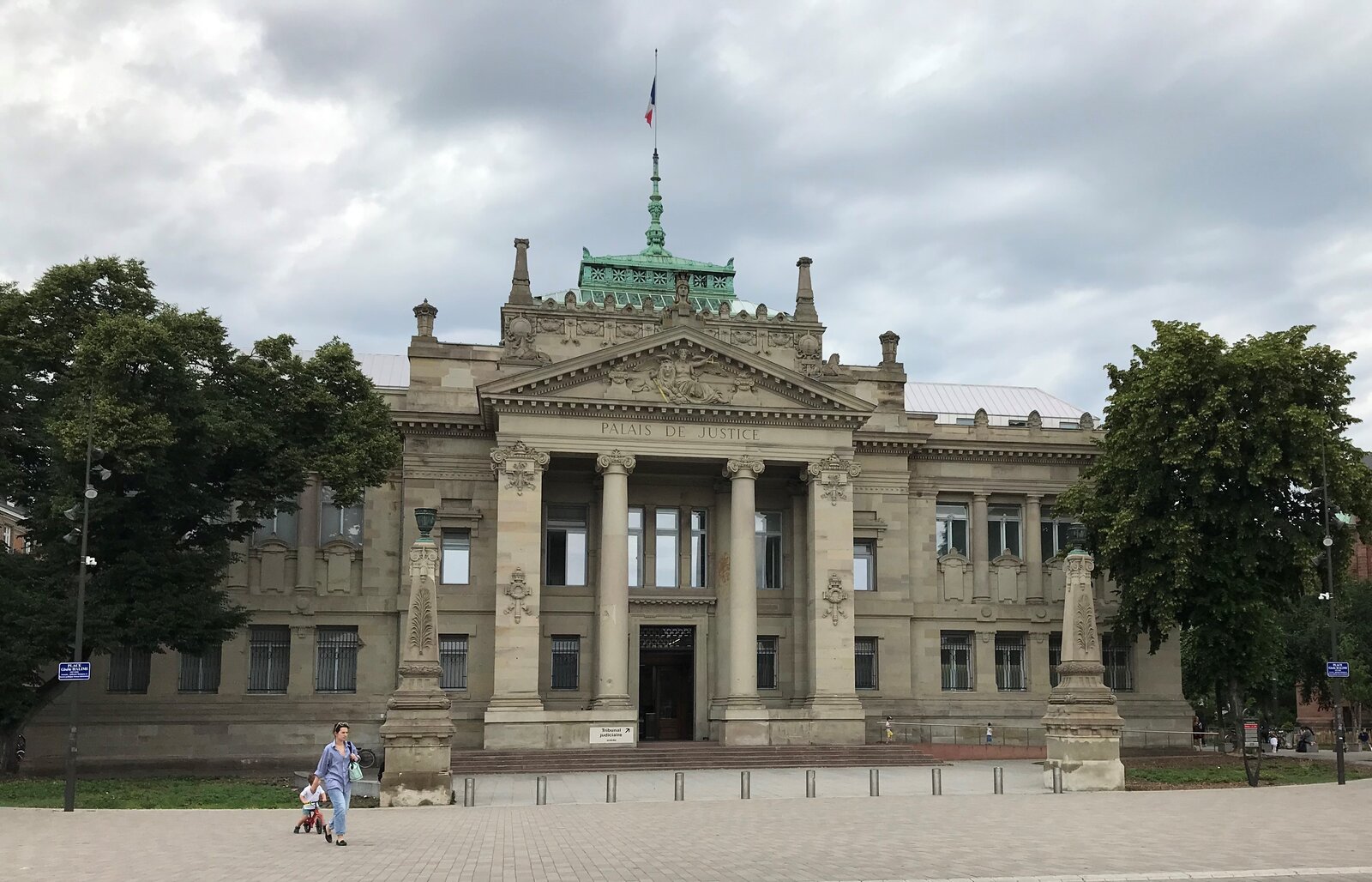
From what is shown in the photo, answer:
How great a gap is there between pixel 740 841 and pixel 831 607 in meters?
27.1

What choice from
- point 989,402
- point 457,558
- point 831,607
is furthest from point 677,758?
point 989,402

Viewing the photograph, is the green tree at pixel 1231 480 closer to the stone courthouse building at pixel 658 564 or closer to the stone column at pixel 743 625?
the stone courthouse building at pixel 658 564

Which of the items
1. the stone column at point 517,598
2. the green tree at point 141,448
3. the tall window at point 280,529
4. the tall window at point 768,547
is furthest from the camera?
the tall window at point 768,547

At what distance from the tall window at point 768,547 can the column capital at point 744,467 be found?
4874mm

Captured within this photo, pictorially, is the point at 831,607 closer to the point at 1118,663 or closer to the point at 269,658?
the point at 1118,663

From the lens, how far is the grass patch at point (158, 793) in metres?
30.8

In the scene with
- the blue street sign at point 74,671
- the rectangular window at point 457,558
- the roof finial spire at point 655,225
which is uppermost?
the roof finial spire at point 655,225

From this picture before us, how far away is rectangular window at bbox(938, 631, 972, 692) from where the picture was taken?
5516cm

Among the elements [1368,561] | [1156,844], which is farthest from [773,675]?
[1368,561]

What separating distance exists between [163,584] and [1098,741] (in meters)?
27.5

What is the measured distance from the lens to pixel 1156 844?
21.2 meters

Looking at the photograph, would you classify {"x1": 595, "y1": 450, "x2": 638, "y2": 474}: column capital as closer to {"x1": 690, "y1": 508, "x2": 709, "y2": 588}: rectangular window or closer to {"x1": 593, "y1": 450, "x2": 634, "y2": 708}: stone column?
{"x1": 593, "y1": 450, "x2": 634, "y2": 708}: stone column

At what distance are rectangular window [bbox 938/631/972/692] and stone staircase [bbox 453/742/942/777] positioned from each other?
948cm

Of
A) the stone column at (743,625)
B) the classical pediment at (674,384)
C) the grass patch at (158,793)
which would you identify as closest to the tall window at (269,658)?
the grass patch at (158,793)
